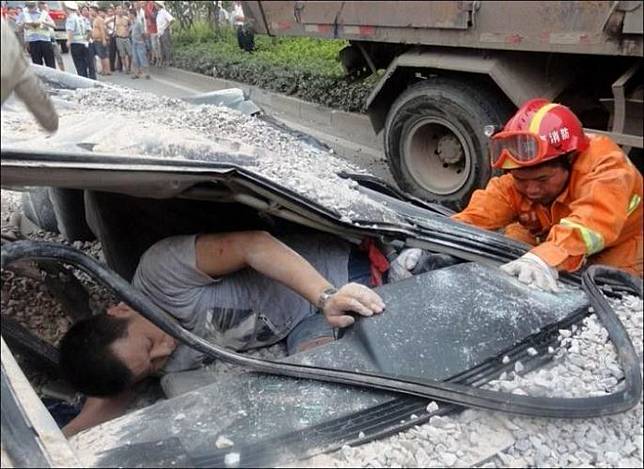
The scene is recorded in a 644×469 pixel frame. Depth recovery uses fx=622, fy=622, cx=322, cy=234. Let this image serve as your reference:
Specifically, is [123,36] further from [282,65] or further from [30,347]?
[30,347]

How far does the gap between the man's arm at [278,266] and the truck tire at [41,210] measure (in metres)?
1.64

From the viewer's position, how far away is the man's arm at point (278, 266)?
189cm

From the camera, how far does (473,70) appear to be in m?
4.75

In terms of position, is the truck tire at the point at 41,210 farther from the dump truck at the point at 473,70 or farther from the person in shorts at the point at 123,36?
the person in shorts at the point at 123,36

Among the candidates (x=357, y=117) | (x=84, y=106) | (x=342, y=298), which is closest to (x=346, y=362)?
(x=342, y=298)

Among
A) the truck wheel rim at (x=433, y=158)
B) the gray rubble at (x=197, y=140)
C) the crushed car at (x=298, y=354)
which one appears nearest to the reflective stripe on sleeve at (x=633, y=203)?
the crushed car at (x=298, y=354)

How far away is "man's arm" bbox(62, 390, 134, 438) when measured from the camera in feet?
6.75

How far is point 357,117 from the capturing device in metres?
7.94

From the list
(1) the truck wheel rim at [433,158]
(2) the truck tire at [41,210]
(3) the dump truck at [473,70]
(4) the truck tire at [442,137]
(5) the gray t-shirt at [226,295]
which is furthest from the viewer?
(1) the truck wheel rim at [433,158]

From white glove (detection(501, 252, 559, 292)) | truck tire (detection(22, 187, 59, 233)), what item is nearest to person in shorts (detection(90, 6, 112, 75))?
truck tire (detection(22, 187, 59, 233))

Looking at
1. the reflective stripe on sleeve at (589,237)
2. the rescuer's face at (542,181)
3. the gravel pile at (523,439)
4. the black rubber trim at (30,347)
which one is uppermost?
the rescuer's face at (542,181)

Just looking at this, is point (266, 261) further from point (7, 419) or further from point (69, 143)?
point (7, 419)

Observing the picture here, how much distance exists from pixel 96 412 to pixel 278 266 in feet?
2.56

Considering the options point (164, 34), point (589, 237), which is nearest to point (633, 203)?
point (589, 237)
